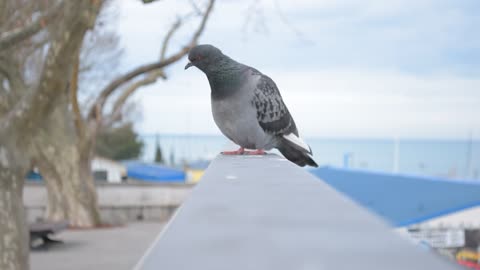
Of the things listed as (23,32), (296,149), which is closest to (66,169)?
(23,32)

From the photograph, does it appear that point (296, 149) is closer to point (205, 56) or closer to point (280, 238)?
point (205, 56)

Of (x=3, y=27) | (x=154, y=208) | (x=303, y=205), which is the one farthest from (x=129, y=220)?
(x=303, y=205)

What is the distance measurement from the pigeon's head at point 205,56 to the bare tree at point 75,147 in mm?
8411

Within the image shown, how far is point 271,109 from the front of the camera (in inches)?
126

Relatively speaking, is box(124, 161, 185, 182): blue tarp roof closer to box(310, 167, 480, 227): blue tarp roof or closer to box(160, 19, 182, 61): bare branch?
box(310, 167, 480, 227): blue tarp roof

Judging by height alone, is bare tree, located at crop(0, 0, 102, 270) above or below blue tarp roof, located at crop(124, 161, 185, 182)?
above

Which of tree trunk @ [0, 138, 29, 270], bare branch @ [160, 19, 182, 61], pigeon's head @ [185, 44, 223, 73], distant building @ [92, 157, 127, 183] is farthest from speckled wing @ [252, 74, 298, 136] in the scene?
distant building @ [92, 157, 127, 183]

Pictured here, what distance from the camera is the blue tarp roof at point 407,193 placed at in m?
12.8

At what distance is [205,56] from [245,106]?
36 centimetres

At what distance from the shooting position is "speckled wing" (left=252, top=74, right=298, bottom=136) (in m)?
3.15

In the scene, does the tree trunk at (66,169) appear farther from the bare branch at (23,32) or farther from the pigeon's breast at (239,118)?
the pigeon's breast at (239,118)

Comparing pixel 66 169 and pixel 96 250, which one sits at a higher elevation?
pixel 66 169

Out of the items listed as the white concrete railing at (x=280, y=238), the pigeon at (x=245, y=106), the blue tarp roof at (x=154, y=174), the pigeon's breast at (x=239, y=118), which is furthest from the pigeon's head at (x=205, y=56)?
the blue tarp roof at (x=154, y=174)

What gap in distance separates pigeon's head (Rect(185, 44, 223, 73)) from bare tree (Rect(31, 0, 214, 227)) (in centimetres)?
841
